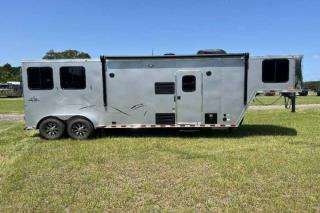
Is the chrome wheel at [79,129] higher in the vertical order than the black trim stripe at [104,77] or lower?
lower

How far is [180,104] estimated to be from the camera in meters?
11.6

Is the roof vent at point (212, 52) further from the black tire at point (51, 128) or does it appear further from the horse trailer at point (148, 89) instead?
the black tire at point (51, 128)

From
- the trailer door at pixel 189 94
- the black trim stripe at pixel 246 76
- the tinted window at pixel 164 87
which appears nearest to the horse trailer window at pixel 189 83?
the trailer door at pixel 189 94

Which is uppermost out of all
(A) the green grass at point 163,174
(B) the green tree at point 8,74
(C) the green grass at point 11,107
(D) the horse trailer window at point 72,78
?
(B) the green tree at point 8,74

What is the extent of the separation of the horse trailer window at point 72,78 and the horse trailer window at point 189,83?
3.08m

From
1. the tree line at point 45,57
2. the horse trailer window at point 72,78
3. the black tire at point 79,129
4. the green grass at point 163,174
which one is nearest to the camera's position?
the green grass at point 163,174

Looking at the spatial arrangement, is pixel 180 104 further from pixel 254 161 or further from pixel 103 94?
pixel 254 161

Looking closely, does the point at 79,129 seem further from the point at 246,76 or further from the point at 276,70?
the point at 276,70

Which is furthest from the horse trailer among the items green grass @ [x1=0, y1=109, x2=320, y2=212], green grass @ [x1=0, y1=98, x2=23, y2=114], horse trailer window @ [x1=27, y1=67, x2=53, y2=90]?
green grass @ [x1=0, y1=98, x2=23, y2=114]

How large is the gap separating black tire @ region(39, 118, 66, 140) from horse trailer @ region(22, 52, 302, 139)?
1.2 inches

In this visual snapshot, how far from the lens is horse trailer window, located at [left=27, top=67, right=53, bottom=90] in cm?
1171

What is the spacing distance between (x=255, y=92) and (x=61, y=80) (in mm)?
5936

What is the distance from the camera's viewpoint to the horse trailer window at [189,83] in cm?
1152

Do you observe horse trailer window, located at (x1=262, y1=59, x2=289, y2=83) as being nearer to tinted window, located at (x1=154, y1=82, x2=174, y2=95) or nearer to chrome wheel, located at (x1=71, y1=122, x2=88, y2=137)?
tinted window, located at (x1=154, y1=82, x2=174, y2=95)
